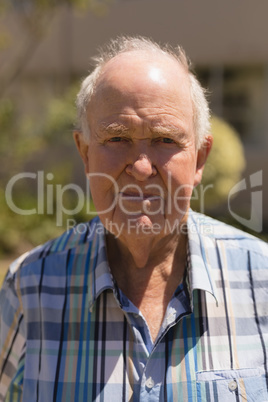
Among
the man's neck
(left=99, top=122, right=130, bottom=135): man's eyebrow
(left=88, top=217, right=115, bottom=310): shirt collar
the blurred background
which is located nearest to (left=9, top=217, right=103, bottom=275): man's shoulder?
(left=88, top=217, right=115, bottom=310): shirt collar

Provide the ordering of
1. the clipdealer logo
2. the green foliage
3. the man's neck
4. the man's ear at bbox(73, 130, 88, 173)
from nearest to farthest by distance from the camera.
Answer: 1. the man's neck
2. the man's ear at bbox(73, 130, 88, 173)
3. the green foliage
4. the clipdealer logo

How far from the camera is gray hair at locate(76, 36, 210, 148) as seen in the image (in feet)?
5.82

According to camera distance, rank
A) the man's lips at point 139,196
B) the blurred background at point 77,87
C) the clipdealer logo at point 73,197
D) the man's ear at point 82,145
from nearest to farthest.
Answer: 1. the man's lips at point 139,196
2. the man's ear at point 82,145
3. the clipdealer logo at point 73,197
4. the blurred background at point 77,87

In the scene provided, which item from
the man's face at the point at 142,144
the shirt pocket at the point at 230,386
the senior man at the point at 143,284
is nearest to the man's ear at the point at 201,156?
the senior man at the point at 143,284

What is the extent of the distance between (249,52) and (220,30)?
0.74m

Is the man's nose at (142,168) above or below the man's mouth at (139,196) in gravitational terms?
above

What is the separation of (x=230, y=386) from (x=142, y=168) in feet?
2.63

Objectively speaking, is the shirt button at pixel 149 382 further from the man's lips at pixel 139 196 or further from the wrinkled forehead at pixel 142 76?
the wrinkled forehead at pixel 142 76

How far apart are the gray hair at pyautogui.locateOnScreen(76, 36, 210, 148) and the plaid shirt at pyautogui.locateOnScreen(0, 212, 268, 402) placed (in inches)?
15.9

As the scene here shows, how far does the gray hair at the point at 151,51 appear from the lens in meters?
1.77

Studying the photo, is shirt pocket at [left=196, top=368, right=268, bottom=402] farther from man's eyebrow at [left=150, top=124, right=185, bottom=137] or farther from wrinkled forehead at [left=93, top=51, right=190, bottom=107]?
wrinkled forehead at [left=93, top=51, right=190, bottom=107]

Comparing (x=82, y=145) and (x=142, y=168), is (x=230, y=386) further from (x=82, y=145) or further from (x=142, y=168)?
(x=82, y=145)

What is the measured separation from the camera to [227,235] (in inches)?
76.1

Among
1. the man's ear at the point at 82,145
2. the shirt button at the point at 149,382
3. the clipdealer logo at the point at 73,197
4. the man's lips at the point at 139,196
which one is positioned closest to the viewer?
the shirt button at the point at 149,382
